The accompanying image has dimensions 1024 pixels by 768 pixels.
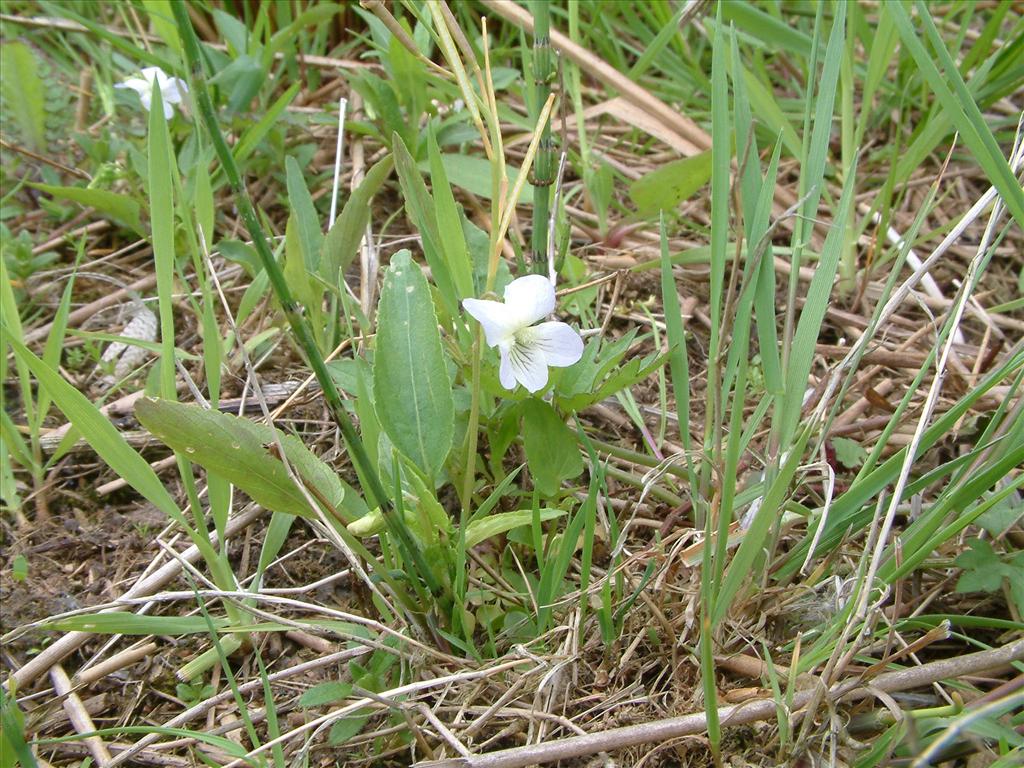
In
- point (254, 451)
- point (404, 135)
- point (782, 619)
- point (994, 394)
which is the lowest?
point (782, 619)

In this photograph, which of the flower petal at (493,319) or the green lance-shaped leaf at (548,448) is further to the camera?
the green lance-shaped leaf at (548,448)

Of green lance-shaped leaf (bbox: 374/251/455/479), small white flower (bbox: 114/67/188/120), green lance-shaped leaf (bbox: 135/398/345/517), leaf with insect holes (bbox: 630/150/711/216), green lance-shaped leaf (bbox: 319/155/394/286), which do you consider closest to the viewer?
green lance-shaped leaf (bbox: 135/398/345/517)

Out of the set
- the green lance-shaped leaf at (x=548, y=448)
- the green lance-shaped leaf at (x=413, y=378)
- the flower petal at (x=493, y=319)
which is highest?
the flower petal at (x=493, y=319)

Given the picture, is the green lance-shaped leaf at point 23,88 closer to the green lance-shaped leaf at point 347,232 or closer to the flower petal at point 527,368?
the green lance-shaped leaf at point 347,232

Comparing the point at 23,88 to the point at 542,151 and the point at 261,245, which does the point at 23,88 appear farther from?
the point at 261,245

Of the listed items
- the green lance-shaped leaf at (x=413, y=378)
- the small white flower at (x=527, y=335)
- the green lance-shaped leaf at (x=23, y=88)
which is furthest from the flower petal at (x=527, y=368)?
the green lance-shaped leaf at (x=23, y=88)

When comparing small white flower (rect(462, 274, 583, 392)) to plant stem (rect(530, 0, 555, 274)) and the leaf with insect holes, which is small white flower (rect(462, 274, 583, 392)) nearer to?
plant stem (rect(530, 0, 555, 274))

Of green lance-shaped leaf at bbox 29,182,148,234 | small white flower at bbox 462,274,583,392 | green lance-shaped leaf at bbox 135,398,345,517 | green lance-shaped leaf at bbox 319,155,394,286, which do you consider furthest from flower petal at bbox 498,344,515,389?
green lance-shaped leaf at bbox 29,182,148,234

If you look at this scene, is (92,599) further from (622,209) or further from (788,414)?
(622,209)

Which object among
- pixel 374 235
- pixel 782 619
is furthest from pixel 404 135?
pixel 782 619
